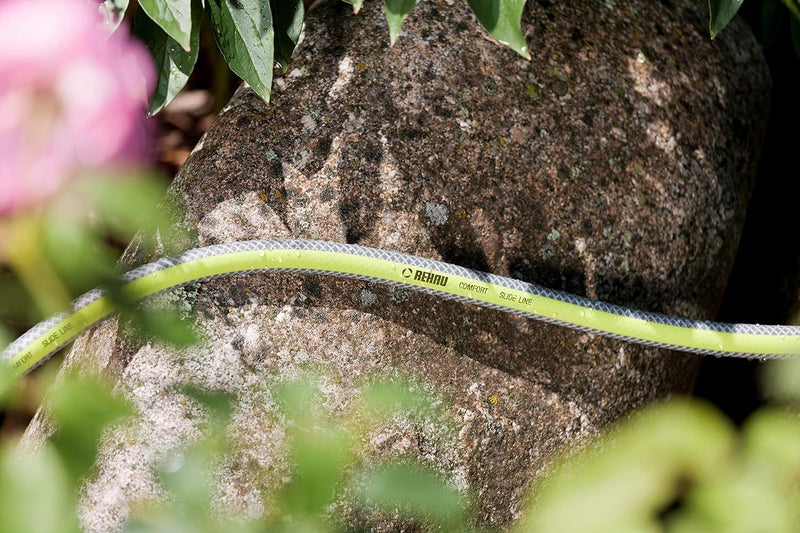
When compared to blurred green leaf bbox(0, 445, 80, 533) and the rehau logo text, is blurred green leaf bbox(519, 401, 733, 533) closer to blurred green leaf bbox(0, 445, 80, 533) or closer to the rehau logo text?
blurred green leaf bbox(0, 445, 80, 533)

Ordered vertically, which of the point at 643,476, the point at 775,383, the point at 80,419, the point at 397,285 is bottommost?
the point at 775,383

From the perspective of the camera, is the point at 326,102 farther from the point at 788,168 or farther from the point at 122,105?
the point at 788,168

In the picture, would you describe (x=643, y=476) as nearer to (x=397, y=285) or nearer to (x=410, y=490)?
(x=410, y=490)

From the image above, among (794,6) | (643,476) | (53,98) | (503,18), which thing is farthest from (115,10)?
(794,6)

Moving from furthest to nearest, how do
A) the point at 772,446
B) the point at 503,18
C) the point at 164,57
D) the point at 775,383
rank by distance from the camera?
the point at 775,383 < the point at 164,57 < the point at 503,18 < the point at 772,446

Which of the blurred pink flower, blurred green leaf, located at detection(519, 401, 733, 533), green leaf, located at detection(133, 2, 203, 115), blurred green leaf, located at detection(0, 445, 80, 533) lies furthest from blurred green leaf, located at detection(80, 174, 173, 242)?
green leaf, located at detection(133, 2, 203, 115)

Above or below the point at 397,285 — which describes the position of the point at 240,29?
above

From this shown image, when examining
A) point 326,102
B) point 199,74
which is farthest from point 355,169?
point 199,74
